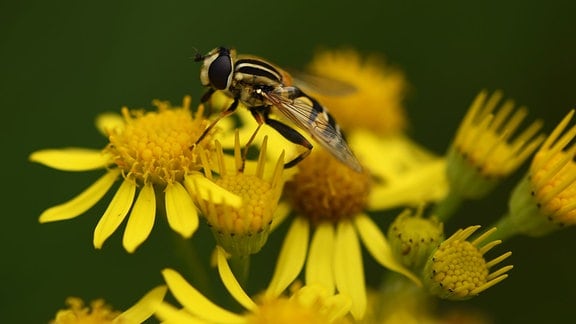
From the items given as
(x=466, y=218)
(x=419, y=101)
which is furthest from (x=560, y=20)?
(x=466, y=218)

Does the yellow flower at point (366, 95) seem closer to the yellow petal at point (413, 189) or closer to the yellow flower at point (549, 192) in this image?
the yellow petal at point (413, 189)

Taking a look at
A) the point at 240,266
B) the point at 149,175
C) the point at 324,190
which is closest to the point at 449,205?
the point at 324,190

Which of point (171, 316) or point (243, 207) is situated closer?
point (171, 316)

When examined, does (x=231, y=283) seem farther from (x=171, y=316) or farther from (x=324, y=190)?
(x=324, y=190)

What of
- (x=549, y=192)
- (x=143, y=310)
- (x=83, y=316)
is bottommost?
(x=83, y=316)

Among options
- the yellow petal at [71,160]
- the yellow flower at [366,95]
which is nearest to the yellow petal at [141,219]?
the yellow petal at [71,160]

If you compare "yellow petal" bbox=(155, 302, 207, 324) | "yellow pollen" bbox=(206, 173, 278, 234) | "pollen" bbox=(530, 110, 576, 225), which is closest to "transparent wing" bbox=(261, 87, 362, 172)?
"yellow pollen" bbox=(206, 173, 278, 234)

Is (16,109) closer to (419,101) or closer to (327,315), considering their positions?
(419,101)
